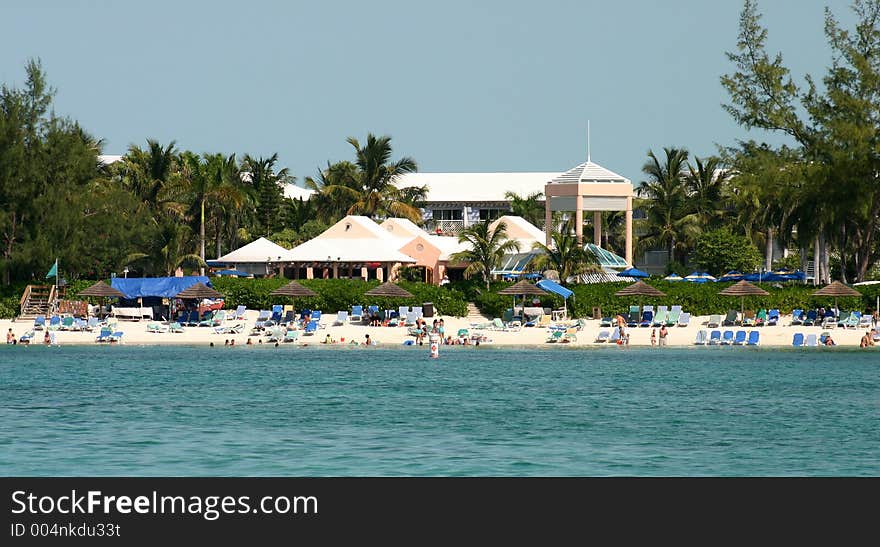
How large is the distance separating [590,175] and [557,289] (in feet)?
51.2

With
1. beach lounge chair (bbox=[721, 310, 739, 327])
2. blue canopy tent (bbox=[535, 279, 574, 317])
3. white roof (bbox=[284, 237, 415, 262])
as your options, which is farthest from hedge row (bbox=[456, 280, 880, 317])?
white roof (bbox=[284, 237, 415, 262])

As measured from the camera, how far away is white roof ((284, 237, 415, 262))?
2601 inches

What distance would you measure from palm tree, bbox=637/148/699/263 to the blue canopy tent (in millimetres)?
25065

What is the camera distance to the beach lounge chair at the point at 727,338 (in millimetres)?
50781

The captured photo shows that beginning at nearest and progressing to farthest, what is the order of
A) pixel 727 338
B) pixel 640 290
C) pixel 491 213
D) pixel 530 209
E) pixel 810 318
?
1. pixel 727 338
2. pixel 810 318
3. pixel 640 290
4. pixel 530 209
5. pixel 491 213

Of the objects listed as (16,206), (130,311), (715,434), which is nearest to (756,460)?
(715,434)

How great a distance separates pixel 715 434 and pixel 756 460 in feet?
13.3

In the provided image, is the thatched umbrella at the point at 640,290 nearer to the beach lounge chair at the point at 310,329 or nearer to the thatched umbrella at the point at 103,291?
the beach lounge chair at the point at 310,329

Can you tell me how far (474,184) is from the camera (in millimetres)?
100500

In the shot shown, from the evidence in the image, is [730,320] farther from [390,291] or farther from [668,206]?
[668,206]

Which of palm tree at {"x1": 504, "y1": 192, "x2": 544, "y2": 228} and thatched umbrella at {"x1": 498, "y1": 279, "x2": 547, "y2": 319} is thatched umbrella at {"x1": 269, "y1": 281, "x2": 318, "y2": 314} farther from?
palm tree at {"x1": 504, "y1": 192, "x2": 544, "y2": 228}

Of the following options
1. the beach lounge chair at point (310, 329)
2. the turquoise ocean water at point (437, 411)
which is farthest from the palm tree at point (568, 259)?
the beach lounge chair at point (310, 329)

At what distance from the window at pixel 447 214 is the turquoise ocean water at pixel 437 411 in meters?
41.2

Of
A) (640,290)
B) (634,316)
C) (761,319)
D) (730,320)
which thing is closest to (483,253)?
(634,316)
